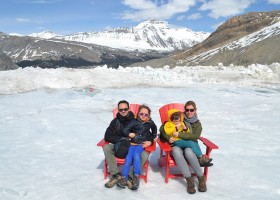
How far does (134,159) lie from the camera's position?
5.63 meters

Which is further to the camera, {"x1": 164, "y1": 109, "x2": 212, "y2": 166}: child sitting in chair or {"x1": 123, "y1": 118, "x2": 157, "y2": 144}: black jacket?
{"x1": 123, "y1": 118, "x2": 157, "y2": 144}: black jacket

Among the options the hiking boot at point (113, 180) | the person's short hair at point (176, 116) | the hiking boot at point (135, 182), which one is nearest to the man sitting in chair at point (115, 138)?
the hiking boot at point (113, 180)

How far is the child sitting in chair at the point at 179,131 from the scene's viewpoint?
5780 mm

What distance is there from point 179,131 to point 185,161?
1.75 ft

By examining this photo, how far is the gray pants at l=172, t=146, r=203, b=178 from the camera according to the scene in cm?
555

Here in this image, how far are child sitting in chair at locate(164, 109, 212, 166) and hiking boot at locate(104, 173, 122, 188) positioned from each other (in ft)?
3.58

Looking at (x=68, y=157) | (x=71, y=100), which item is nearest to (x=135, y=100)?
(x=71, y=100)

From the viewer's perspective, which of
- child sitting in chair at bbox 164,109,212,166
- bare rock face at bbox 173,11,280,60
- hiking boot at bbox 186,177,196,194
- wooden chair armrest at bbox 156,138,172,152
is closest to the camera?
hiking boot at bbox 186,177,196,194

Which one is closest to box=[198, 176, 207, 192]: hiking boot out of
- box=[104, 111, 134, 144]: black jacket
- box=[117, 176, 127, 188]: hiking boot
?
box=[117, 176, 127, 188]: hiking boot

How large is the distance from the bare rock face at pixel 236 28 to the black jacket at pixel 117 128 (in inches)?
2721

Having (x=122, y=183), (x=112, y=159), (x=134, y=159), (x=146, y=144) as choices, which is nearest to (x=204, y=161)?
(x=146, y=144)

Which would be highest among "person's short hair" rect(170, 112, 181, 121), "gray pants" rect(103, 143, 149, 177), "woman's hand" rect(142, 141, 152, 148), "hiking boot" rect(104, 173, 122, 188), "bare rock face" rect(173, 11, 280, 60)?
"bare rock face" rect(173, 11, 280, 60)

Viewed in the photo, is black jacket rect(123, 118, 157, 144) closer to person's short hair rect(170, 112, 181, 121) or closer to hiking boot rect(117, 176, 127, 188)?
person's short hair rect(170, 112, 181, 121)

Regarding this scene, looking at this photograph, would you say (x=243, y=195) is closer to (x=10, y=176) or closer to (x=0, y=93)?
(x=10, y=176)
